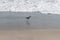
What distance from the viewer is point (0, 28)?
5656mm

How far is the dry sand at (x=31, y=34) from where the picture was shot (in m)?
4.82

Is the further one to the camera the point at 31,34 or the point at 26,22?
the point at 26,22

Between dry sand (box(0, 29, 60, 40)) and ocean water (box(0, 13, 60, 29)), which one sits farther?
ocean water (box(0, 13, 60, 29))

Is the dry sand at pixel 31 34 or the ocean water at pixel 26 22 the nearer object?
the dry sand at pixel 31 34

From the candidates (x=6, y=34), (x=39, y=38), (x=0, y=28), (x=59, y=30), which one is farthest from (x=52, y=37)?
(x=0, y=28)

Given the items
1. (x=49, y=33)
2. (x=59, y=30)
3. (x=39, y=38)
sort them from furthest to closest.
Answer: (x=59, y=30)
(x=49, y=33)
(x=39, y=38)

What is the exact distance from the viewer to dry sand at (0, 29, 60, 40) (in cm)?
482

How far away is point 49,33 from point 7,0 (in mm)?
5057

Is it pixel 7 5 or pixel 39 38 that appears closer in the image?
pixel 39 38

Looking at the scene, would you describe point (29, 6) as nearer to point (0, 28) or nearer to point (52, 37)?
point (0, 28)

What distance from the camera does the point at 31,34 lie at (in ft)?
16.9

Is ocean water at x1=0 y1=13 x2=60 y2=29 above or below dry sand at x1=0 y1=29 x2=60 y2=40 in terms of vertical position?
above

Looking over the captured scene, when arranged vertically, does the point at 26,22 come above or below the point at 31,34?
above

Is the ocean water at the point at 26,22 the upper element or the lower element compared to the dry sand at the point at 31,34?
upper
